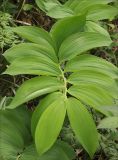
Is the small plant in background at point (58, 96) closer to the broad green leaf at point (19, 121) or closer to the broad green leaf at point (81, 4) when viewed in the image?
the broad green leaf at point (19, 121)

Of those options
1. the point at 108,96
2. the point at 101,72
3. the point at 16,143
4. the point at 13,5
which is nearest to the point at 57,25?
the point at 101,72

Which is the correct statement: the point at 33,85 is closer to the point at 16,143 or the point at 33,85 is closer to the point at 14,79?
the point at 16,143

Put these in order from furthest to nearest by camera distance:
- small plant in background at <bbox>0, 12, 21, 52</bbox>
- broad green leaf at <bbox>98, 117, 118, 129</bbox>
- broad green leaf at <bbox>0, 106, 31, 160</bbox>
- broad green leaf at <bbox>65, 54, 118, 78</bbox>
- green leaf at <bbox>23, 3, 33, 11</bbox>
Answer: green leaf at <bbox>23, 3, 33, 11</bbox> < small plant in background at <bbox>0, 12, 21, 52</bbox> < broad green leaf at <bbox>65, 54, 118, 78</bbox> < broad green leaf at <bbox>0, 106, 31, 160</bbox> < broad green leaf at <bbox>98, 117, 118, 129</bbox>

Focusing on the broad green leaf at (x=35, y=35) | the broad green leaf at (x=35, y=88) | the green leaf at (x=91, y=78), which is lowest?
the broad green leaf at (x=35, y=88)

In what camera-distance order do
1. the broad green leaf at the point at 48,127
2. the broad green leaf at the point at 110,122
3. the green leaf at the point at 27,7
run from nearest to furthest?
the broad green leaf at the point at 110,122 → the broad green leaf at the point at 48,127 → the green leaf at the point at 27,7

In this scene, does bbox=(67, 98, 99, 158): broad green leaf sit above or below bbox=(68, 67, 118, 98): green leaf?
below

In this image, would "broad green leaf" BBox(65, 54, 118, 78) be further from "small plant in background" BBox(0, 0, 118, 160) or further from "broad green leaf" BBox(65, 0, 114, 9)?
"broad green leaf" BBox(65, 0, 114, 9)

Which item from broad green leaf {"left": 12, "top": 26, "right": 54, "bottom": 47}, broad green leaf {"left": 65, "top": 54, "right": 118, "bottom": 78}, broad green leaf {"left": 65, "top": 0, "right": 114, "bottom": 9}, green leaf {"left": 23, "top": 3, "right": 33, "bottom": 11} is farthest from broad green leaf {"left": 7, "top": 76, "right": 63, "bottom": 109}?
green leaf {"left": 23, "top": 3, "right": 33, "bottom": 11}

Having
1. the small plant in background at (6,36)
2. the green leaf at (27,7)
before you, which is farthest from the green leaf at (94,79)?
the green leaf at (27,7)
